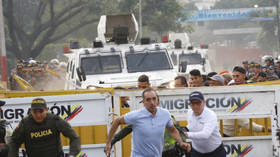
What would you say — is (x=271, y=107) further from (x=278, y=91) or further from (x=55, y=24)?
(x=55, y=24)

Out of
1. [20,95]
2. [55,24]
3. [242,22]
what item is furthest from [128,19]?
[242,22]

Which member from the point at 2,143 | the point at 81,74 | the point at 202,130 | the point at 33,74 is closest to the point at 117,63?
the point at 81,74

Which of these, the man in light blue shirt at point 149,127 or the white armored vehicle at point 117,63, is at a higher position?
the white armored vehicle at point 117,63

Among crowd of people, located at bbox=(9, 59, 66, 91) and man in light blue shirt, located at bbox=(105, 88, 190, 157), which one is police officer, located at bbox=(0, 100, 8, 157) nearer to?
man in light blue shirt, located at bbox=(105, 88, 190, 157)

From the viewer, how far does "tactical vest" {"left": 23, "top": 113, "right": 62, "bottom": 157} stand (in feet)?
19.3

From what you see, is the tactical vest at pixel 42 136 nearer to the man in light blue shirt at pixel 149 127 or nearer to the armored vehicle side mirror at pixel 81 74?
the man in light blue shirt at pixel 149 127

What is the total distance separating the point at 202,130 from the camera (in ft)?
20.4

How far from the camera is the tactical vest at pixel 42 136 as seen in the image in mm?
5879

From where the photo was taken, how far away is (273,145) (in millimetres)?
7086

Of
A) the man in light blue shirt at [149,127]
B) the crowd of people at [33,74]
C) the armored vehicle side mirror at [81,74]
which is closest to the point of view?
the man in light blue shirt at [149,127]

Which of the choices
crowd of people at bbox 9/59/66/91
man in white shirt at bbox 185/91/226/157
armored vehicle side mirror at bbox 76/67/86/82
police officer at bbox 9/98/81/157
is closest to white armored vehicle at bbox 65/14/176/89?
armored vehicle side mirror at bbox 76/67/86/82

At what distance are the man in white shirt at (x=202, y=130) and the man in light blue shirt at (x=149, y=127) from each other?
0.24 metres

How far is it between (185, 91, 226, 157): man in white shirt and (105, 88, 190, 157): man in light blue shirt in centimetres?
24

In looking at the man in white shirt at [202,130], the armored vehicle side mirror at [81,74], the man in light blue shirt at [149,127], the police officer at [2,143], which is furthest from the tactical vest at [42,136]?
the armored vehicle side mirror at [81,74]
